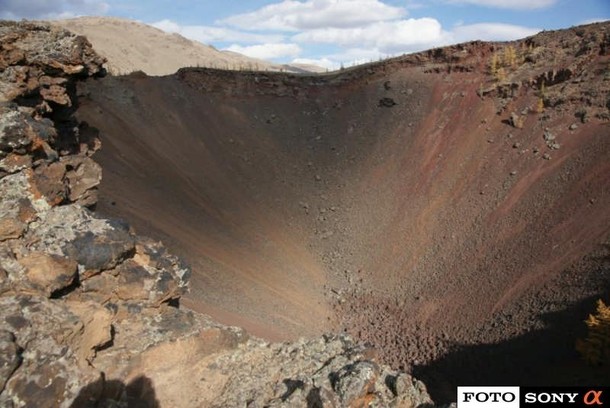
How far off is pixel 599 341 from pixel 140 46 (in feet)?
207

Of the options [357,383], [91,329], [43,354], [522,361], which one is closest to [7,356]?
[43,354]

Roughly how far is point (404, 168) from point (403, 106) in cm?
470

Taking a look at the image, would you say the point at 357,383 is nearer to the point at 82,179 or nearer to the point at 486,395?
the point at 486,395

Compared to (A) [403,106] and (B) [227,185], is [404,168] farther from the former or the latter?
(B) [227,185]

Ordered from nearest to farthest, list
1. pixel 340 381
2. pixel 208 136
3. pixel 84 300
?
pixel 340 381
pixel 84 300
pixel 208 136

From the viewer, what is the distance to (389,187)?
80.5 feet

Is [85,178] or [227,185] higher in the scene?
[85,178]

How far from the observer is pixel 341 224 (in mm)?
23359

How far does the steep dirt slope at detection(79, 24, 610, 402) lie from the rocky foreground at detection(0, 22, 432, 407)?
279 inches

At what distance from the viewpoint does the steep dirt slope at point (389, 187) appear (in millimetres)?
17203

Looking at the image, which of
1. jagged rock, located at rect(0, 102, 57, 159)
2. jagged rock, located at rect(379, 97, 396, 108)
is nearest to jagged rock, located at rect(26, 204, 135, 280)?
jagged rock, located at rect(0, 102, 57, 159)

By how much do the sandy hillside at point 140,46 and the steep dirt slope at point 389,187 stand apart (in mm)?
29338

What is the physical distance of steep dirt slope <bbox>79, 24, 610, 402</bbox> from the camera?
1720cm

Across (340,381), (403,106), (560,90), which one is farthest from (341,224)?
(340,381)
